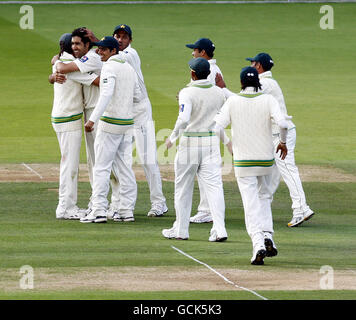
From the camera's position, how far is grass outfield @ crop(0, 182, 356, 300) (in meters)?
9.58

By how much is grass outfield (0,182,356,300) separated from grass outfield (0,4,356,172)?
5.11m

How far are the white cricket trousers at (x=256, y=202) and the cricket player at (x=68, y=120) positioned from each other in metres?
3.14

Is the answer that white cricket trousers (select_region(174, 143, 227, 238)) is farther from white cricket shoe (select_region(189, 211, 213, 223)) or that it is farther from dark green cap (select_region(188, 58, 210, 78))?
white cricket shoe (select_region(189, 211, 213, 223))

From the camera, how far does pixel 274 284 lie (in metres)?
9.98

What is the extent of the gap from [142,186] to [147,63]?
646 inches

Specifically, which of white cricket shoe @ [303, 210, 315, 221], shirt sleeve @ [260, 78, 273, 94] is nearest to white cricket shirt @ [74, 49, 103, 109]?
shirt sleeve @ [260, 78, 273, 94]

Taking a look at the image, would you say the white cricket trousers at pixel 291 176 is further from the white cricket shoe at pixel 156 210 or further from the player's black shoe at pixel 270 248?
the player's black shoe at pixel 270 248

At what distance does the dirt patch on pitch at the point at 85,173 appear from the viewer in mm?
17017

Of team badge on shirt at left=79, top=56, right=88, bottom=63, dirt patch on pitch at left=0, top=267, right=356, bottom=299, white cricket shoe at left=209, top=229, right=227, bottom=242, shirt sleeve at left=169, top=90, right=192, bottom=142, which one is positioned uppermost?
team badge on shirt at left=79, top=56, right=88, bottom=63

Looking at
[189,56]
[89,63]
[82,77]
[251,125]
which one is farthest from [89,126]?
[189,56]

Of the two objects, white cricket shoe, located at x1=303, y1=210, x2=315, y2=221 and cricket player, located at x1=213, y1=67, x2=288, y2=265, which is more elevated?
cricket player, located at x1=213, y1=67, x2=288, y2=265

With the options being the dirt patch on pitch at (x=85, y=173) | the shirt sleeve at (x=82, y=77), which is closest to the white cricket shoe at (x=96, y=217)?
the shirt sleeve at (x=82, y=77)
